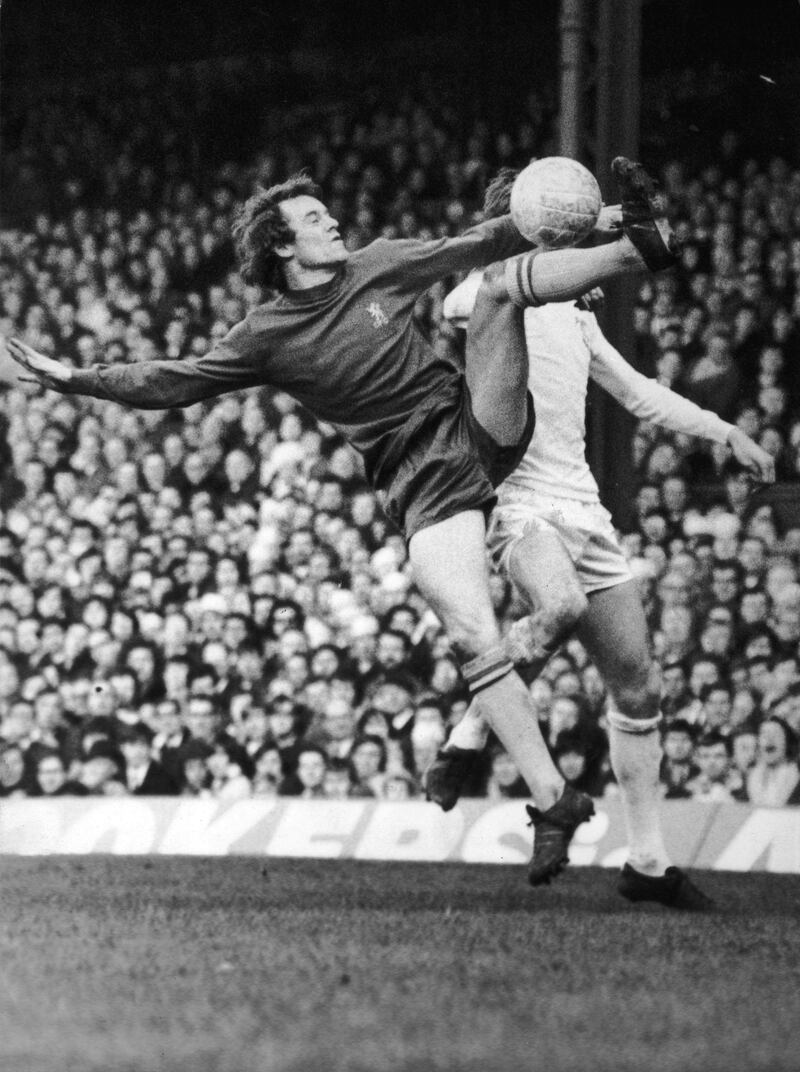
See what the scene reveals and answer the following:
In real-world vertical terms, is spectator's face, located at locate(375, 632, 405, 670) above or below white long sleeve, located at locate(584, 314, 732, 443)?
below

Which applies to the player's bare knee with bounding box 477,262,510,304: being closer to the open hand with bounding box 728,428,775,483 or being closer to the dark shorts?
the dark shorts

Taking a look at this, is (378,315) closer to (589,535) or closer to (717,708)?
(589,535)

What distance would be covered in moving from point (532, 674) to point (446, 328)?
583 centimetres

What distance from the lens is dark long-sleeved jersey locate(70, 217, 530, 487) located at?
5160 mm

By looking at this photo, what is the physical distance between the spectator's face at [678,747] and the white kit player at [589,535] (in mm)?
→ 2537

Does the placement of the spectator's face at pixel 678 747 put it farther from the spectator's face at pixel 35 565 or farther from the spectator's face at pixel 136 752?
the spectator's face at pixel 35 565

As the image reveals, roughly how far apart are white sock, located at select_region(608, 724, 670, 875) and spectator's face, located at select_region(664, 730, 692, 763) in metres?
2.54

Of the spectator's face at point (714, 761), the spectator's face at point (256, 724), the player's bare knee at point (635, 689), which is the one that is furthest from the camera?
the spectator's face at point (256, 724)

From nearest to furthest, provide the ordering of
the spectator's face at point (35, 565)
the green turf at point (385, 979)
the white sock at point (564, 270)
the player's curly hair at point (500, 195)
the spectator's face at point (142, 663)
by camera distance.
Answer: the green turf at point (385, 979) → the white sock at point (564, 270) → the player's curly hair at point (500, 195) → the spectator's face at point (142, 663) → the spectator's face at point (35, 565)

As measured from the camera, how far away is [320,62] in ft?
55.9

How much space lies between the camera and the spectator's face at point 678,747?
26.1 feet

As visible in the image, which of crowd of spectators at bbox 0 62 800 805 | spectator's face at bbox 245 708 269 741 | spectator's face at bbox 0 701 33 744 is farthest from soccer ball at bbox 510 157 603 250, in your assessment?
spectator's face at bbox 0 701 33 744

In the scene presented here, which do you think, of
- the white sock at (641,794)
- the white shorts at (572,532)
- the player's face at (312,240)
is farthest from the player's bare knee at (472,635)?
the player's face at (312,240)

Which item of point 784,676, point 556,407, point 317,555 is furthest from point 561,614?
point 317,555
